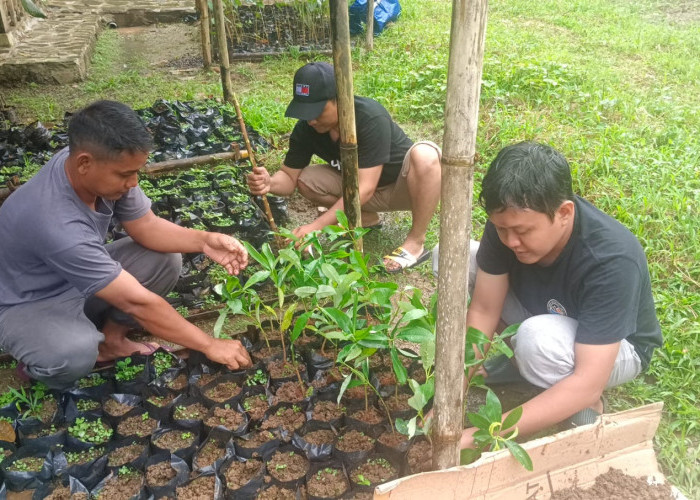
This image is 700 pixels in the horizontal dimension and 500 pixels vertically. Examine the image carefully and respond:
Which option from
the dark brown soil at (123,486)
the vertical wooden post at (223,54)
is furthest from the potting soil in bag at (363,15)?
the dark brown soil at (123,486)

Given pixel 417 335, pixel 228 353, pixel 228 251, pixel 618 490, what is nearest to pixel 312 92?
pixel 228 251

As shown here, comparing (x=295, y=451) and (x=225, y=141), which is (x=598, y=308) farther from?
(x=225, y=141)

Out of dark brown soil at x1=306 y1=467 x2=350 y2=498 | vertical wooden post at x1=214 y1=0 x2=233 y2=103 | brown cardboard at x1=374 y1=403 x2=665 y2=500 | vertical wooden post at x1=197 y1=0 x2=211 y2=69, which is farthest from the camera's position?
vertical wooden post at x1=197 y1=0 x2=211 y2=69

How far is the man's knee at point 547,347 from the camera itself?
185cm

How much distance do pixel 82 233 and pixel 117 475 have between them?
820 millimetres

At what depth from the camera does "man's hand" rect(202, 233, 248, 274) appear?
234cm

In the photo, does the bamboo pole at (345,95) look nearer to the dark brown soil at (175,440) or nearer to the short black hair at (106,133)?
the short black hair at (106,133)

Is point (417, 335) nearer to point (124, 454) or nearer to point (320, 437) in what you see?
point (320, 437)

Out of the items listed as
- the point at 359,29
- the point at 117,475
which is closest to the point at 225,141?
the point at 117,475

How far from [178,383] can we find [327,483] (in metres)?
0.76

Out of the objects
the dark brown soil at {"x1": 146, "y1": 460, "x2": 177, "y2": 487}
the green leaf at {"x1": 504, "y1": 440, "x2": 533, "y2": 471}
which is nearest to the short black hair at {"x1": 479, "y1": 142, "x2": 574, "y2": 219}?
the green leaf at {"x1": 504, "y1": 440, "x2": 533, "y2": 471}

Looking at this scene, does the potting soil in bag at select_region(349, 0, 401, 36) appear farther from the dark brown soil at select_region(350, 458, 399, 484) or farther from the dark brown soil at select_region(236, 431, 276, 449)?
the dark brown soil at select_region(350, 458, 399, 484)

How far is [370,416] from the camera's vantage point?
203 centimetres

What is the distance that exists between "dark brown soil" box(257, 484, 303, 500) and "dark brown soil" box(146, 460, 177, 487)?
1.06ft
